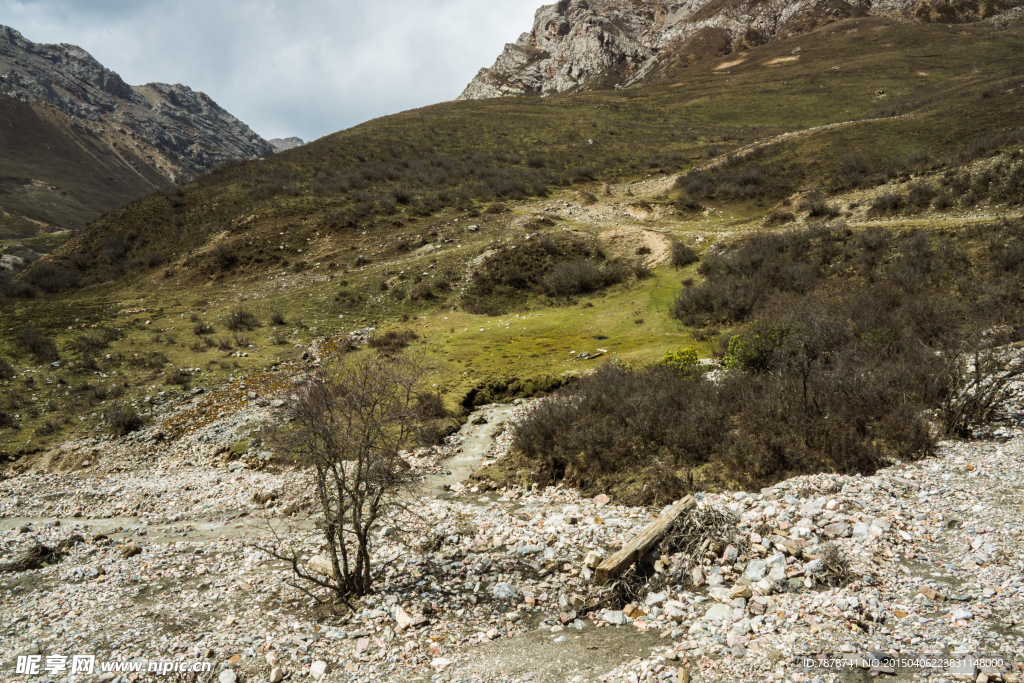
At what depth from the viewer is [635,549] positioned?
834cm

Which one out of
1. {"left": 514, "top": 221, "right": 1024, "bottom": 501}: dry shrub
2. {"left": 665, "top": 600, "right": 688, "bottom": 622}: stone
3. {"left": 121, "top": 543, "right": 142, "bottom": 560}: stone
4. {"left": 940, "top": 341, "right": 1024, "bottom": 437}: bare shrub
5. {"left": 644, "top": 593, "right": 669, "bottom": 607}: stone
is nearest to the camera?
{"left": 665, "top": 600, "right": 688, "bottom": 622}: stone

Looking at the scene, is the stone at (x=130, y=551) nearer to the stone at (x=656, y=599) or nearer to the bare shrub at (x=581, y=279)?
the stone at (x=656, y=599)

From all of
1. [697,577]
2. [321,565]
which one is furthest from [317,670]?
[697,577]

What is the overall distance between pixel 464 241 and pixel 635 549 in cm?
3659

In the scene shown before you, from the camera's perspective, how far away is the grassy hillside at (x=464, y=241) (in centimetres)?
2458

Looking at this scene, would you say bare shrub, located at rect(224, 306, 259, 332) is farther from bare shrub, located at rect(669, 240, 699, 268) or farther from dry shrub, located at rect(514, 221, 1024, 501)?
bare shrub, located at rect(669, 240, 699, 268)

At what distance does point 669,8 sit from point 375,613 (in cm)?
21150

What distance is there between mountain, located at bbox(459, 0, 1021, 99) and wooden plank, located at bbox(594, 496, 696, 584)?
14542 centimetres

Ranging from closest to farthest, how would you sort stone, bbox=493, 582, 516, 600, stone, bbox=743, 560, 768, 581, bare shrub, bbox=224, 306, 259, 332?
stone, bbox=743, 560, 768, 581 < stone, bbox=493, 582, 516, 600 < bare shrub, bbox=224, 306, 259, 332

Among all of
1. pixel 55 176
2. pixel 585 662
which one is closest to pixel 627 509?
pixel 585 662

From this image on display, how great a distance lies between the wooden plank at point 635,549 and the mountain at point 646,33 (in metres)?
145

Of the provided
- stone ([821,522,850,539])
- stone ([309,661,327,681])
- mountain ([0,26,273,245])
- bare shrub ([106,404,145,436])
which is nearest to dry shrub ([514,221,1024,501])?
stone ([821,522,850,539])

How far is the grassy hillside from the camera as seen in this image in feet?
80.6

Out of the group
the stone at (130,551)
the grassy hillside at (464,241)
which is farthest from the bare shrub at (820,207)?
the stone at (130,551)
